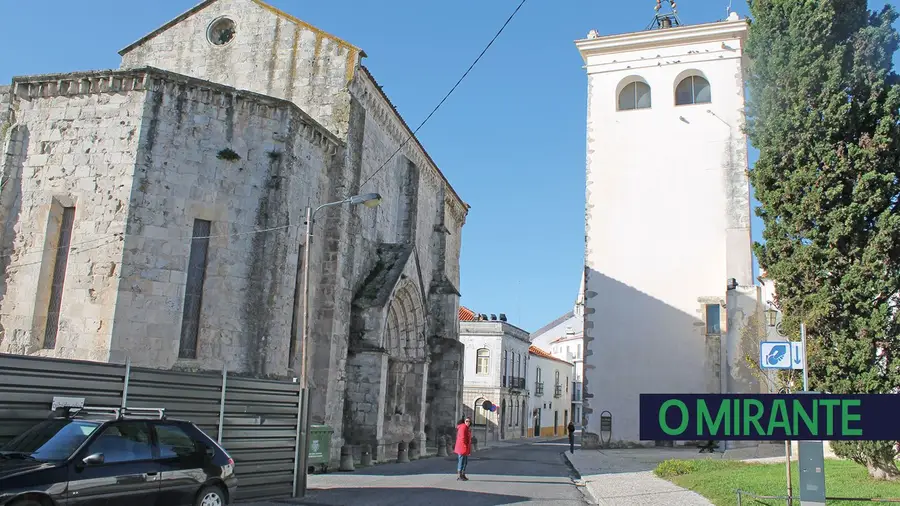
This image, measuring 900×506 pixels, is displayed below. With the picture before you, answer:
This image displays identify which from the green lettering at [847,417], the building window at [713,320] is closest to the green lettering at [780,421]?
the green lettering at [847,417]

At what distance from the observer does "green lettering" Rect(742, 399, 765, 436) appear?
6082 millimetres

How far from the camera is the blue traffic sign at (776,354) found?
10.4 m

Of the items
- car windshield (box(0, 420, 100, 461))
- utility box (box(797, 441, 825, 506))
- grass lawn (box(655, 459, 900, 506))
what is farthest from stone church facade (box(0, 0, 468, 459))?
utility box (box(797, 441, 825, 506))

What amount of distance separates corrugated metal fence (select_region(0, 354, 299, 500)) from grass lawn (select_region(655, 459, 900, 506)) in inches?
283

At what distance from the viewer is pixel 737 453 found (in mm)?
20672

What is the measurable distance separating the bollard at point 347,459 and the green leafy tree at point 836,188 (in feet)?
35.1

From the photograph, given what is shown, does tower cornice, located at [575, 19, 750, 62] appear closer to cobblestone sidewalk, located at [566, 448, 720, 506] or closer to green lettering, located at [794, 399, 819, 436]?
cobblestone sidewalk, located at [566, 448, 720, 506]

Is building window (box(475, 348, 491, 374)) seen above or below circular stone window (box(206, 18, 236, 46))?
below

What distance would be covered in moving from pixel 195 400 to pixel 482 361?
38058 mm

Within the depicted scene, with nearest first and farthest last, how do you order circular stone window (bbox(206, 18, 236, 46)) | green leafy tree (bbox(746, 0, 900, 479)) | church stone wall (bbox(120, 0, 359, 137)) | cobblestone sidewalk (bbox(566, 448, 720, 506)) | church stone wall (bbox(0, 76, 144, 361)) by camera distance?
1. green leafy tree (bbox(746, 0, 900, 479))
2. cobblestone sidewalk (bbox(566, 448, 720, 506))
3. church stone wall (bbox(0, 76, 144, 361))
4. church stone wall (bbox(120, 0, 359, 137))
5. circular stone window (bbox(206, 18, 236, 46))

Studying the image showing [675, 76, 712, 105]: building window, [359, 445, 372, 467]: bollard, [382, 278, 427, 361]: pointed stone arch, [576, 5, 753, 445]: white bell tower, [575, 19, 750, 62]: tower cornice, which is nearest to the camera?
[359, 445, 372, 467]: bollard

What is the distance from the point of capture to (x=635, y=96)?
29828 mm

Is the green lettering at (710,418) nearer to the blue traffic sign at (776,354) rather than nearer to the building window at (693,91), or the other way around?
the blue traffic sign at (776,354)

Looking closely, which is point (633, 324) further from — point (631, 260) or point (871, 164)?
point (871, 164)
